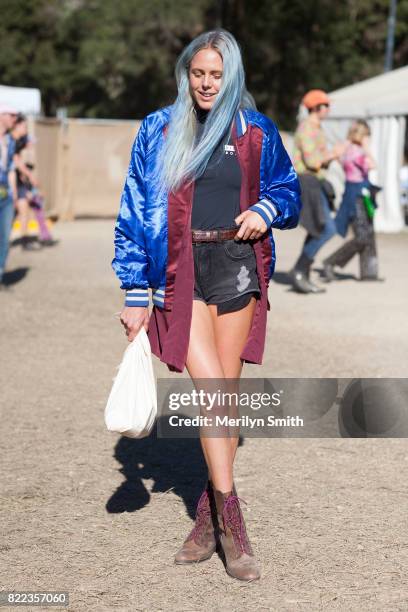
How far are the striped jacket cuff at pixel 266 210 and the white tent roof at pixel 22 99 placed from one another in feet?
60.1

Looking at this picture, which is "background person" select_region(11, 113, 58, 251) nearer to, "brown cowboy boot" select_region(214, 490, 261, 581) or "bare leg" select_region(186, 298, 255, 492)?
"bare leg" select_region(186, 298, 255, 492)

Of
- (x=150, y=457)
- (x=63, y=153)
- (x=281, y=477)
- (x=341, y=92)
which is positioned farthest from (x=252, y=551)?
(x=341, y=92)

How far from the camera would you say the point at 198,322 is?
3.94 m

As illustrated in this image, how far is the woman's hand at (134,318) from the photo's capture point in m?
4.02

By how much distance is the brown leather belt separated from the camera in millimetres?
3877

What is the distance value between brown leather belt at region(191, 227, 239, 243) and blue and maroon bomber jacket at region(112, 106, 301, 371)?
0.11 feet

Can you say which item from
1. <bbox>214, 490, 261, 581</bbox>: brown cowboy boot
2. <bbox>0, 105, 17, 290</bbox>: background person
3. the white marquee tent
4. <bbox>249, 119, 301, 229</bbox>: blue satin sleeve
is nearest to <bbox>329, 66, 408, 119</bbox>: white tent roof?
the white marquee tent

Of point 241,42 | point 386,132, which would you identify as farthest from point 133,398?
point 241,42

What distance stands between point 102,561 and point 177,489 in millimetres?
948

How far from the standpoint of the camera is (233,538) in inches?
155

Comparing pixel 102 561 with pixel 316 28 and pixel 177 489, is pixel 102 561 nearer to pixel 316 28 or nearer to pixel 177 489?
pixel 177 489

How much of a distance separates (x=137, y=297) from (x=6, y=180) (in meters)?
7.15

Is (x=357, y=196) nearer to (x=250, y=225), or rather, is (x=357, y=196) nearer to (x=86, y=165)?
(x=250, y=225)

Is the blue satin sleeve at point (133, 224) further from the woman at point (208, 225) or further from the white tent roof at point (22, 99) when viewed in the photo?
the white tent roof at point (22, 99)
